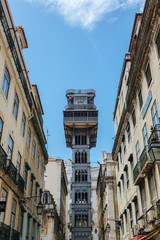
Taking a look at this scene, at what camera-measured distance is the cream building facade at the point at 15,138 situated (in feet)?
52.6

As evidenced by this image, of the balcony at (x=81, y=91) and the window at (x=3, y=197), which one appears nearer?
the window at (x=3, y=197)

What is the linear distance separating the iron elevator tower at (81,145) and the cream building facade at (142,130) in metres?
40.8

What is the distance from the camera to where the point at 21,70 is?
2047 centimetres

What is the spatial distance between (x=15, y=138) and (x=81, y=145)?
5732 centimetres

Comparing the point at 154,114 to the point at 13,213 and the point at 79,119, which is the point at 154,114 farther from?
the point at 79,119

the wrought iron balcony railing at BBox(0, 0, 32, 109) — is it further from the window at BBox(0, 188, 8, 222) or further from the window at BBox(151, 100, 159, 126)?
the window at BBox(151, 100, 159, 126)

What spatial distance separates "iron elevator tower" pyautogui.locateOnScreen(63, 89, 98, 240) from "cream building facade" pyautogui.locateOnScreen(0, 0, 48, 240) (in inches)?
1612

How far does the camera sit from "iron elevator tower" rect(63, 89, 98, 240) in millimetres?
65688

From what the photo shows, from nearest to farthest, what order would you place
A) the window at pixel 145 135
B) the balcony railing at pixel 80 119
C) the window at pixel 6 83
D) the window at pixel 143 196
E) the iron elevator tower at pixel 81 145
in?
the window at pixel 6 83 → the window at pixel 145 135 → the window at pixel 143 196 → the iron elevator tower at pixel 81 145 → the balcony railing at pixel 80 119

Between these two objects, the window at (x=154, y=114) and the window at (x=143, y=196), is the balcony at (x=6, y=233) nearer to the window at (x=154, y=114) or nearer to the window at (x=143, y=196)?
the window at (x=143, y=196)

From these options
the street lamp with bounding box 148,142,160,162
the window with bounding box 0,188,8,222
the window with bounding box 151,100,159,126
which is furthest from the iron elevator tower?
the street lamp with bounding box 148,142,160,162

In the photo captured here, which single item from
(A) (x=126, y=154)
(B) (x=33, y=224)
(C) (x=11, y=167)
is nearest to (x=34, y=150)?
(B) (x=33, y=224)

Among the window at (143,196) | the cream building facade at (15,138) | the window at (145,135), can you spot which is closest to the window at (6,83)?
the cream building facade at (15,138)

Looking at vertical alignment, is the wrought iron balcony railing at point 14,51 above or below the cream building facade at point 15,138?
above
